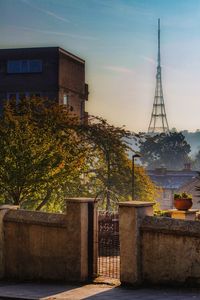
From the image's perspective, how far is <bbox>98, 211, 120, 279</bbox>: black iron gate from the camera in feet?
49.7

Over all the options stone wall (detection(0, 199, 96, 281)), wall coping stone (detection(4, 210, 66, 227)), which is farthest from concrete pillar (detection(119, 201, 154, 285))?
wall coping stone (detection(4, 210, 66, 227))

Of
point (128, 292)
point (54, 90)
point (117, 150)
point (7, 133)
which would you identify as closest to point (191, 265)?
point (128, 292)

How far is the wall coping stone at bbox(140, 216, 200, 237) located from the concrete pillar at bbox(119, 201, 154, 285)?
0.18m

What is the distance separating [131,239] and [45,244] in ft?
8.67

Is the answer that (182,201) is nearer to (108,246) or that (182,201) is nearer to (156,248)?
(108,246)

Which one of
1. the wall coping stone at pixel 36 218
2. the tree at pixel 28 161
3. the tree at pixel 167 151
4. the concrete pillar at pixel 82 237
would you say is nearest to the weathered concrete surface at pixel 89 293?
the concrete pillar at pixel 82 237

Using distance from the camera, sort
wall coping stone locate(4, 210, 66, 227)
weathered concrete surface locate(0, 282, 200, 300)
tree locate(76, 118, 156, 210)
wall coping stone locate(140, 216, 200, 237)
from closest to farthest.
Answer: weathered concrete surface locate(0, 282, 200, 300)
wall coping stone locate(140, 216, 200, 237)
wall coping stone locate(4, 210, 66, 227)
tree locate(76, 118, 156, 210)

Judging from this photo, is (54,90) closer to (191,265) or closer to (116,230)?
(116,230)

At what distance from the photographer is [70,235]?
14.5 meters

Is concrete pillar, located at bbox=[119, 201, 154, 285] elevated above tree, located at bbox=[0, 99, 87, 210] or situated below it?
below

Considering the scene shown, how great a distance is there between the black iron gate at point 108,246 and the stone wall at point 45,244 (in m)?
0.69

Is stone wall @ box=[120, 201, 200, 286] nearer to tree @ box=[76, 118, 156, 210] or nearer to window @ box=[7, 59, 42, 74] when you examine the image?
tree @ box=[76, 118, 156, 210]

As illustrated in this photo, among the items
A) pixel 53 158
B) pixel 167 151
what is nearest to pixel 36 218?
pixel 53 158

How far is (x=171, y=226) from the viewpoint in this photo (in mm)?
12891
